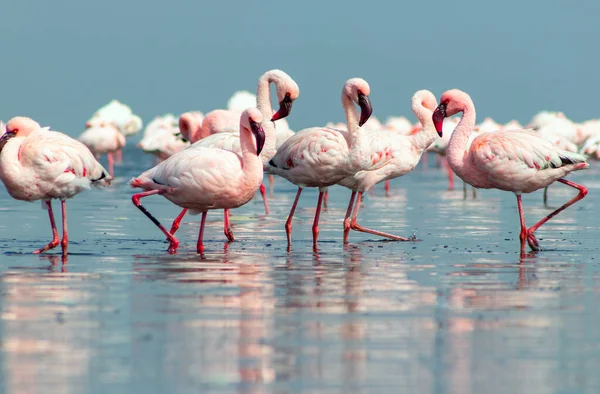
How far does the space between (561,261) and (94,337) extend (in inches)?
196

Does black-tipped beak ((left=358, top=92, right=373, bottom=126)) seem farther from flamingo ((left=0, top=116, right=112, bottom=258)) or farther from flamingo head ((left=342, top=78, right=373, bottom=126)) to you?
flamingo ((left=0, top=116, right=112, bottom=258))

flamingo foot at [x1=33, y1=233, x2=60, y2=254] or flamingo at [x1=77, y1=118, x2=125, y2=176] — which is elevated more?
flamingo at [x1=77, y1=118, x2=125, y2=176]

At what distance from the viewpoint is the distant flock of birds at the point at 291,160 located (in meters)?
10.0

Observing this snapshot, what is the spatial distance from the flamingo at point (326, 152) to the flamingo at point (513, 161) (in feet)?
3.09

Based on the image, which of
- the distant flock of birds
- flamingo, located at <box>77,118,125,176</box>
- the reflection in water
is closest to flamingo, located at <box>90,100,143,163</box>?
flamingo, located at <box>77,118,125,176</box>

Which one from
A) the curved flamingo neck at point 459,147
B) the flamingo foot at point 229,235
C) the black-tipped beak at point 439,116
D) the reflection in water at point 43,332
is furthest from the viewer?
the black-tipped beak at point 439,116

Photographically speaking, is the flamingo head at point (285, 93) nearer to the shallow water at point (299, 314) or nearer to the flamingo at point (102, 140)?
Answer: the shallow water at point (299, 314)

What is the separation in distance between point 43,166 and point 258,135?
1.83m

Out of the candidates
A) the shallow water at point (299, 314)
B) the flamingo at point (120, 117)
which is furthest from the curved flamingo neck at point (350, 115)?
the flamingo at point (120, 117)

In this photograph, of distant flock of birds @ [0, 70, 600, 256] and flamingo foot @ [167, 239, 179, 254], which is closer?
distant flock of birds @ [0, 70, 600, 256]

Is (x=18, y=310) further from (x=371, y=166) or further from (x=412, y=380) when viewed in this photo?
(x=371, y=166)

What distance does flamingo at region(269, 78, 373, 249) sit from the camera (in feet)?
37.7

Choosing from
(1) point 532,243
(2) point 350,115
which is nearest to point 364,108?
(2) point 350,115

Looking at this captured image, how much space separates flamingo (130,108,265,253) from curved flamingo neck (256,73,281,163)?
6.19ft
